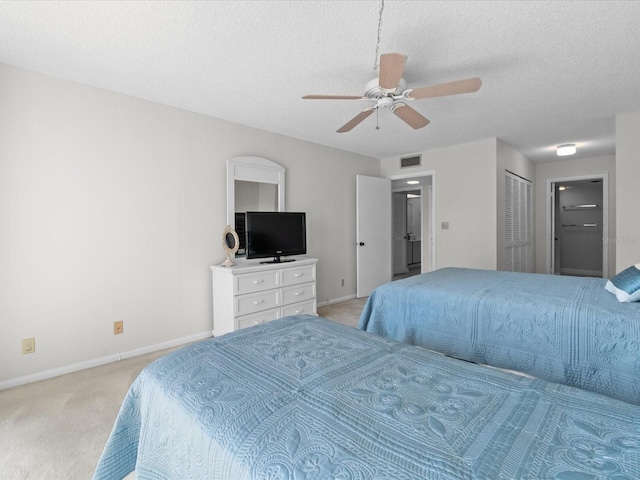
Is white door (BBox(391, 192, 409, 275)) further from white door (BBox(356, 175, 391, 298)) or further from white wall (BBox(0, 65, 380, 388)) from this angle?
white wall (BBox(0, 65, 380, 388))

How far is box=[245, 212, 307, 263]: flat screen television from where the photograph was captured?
375 cm

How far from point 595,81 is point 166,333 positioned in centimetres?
454

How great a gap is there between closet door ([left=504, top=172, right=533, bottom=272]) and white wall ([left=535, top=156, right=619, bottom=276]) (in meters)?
0.41

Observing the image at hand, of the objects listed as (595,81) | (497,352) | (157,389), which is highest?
(595,81)

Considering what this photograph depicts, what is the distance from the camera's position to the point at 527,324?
200 cm

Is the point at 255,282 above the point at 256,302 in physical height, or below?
above

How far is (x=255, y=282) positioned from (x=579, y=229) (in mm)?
7858

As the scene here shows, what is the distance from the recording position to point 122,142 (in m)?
3.01

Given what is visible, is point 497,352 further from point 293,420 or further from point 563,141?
point 563,141

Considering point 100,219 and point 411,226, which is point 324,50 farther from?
point 411,226

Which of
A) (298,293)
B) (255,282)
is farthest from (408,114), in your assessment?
(298,293)

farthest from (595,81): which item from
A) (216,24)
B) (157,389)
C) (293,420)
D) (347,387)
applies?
(157,389)

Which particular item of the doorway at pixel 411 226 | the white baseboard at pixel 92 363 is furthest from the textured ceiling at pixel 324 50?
the doorway at pixel 411 226

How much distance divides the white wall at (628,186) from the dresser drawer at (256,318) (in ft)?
12.9
